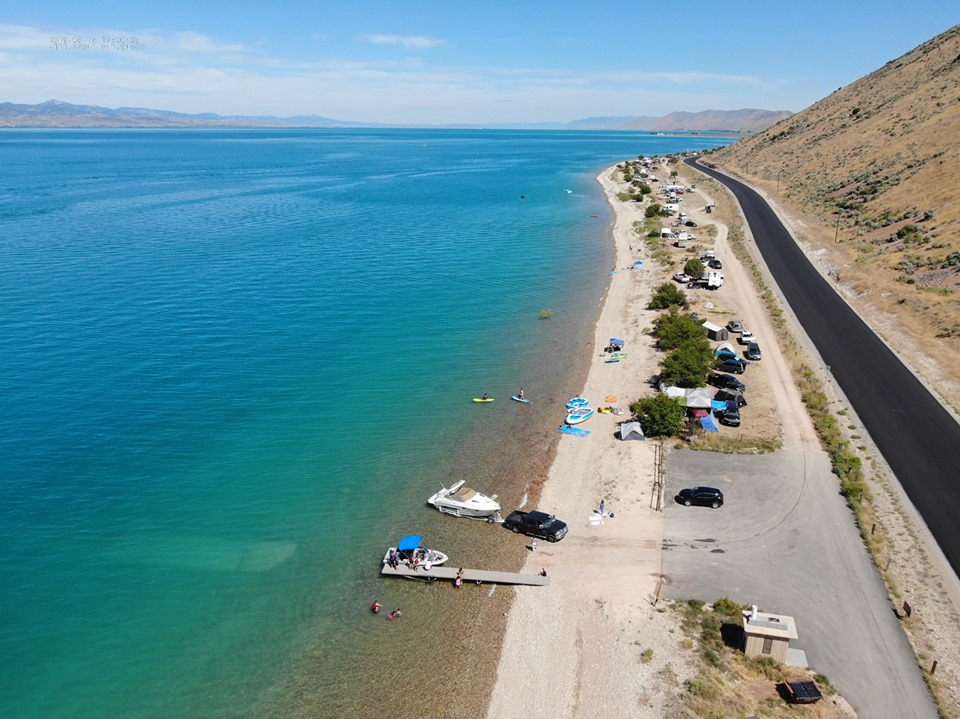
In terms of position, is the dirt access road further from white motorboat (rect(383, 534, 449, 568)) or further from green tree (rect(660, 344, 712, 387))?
white motorboat (rect(383, 534, 449, 568))

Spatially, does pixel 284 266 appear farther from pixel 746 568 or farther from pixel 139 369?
pixel 746 568

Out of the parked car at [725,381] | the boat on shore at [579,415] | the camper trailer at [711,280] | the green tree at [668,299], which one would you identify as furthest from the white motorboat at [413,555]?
the camper trailer at [711,280]

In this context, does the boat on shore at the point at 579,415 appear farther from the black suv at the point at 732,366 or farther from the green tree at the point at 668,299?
the green tree at the point at 668,299

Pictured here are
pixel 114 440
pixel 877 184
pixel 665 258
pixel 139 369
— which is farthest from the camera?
pixel 877 184

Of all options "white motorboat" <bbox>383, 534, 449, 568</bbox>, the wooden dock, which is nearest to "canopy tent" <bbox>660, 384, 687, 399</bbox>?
the wooden dock

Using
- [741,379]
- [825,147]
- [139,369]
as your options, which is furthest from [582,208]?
[139,369]

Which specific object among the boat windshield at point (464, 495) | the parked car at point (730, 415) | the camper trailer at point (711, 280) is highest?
the camper trailer at point (711, 280)

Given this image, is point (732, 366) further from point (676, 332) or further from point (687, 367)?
point (676, 332)
